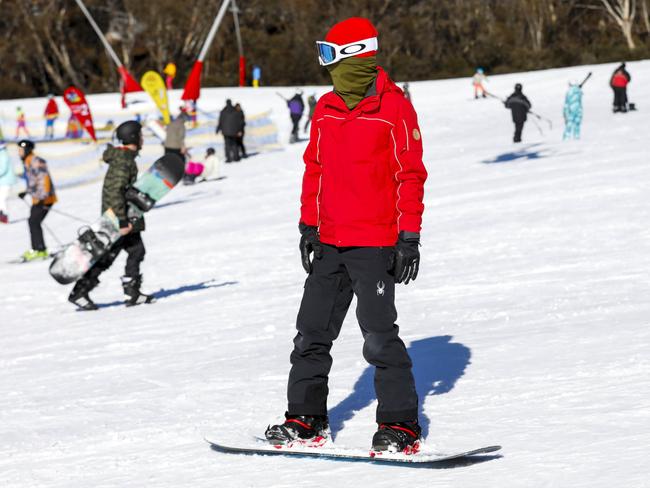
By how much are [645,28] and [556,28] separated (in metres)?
4.68

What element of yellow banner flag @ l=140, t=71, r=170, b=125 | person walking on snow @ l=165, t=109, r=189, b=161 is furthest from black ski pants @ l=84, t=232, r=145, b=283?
yellow banner flag @ l=140, t=71, r=170, b=125

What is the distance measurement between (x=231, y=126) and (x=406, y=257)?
21.2 metres

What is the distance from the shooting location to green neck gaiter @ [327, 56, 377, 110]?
3.80 meters

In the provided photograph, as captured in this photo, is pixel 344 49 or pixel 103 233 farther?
pixel 103 233

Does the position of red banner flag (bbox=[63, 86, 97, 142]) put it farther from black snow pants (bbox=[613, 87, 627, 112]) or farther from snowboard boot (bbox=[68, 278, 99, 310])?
snowboard boot (bbox=[68, 278, 99, 310])

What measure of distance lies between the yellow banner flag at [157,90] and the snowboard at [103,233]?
71.7 feet

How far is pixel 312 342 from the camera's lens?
13.0 ft

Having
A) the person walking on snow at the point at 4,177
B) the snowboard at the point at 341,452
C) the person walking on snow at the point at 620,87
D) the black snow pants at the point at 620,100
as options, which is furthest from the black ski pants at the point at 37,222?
the black snow pants at the point at 620,100

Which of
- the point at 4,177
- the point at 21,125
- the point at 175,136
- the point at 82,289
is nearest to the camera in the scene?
the point at 82,289

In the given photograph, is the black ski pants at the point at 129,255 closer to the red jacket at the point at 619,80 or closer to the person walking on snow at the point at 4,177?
the person walking on snow at the point at 4,177

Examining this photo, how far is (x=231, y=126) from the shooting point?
969 inches

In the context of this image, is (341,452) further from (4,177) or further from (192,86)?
(192,86)

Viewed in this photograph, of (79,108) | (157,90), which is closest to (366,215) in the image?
(79,108)

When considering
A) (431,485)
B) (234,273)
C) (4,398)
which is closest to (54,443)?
(4,398)
